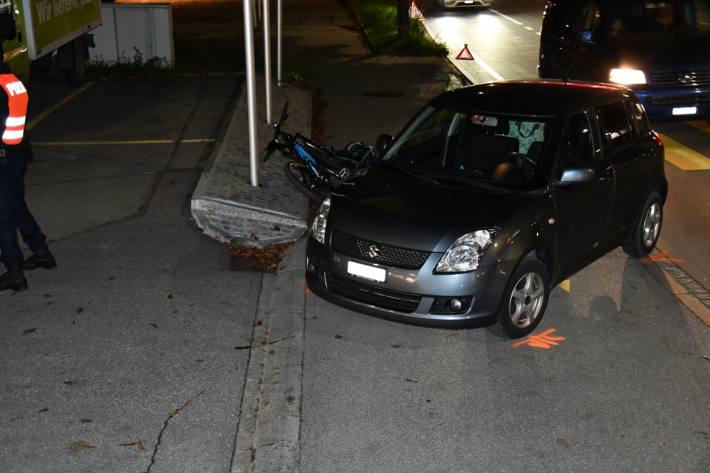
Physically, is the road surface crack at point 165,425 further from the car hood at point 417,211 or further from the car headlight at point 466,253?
the car headlight at point 466,253

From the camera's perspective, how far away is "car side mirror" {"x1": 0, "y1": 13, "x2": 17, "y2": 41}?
40.5ft

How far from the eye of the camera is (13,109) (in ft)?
23.7

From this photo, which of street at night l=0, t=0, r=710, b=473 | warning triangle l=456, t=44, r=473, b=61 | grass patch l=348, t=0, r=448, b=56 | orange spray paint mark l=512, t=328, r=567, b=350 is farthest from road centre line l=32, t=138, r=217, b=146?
grass patch l=348, t=0, r=448, b=56

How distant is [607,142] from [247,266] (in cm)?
334

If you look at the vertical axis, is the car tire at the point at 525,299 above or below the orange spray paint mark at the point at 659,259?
above

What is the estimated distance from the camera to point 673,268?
849cm

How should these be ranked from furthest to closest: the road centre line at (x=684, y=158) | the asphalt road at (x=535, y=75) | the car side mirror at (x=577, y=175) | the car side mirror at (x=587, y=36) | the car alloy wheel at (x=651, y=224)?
the car side mirror at (x=587, y=36), the road centre line at (x=684, y=158), the asphalt road at (x=535, y=75), the car alloy wheel at (x=651, y=224), the car side mirror at (x=577, y=175)

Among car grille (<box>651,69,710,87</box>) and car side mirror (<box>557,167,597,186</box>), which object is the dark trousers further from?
car grille (<box>651,69,710,87</box>)

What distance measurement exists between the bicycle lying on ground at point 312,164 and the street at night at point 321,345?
0.44ft

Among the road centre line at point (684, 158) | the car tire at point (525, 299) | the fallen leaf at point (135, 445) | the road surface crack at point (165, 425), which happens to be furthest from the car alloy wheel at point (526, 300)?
the road centre line at point (684, 158)

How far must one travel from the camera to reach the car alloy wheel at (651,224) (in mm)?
8523

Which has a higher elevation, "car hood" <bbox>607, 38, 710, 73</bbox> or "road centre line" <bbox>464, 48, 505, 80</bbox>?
"car hood" <bbox>607, 38, 710, 73</bbox>

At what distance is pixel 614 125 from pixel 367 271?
2770mm

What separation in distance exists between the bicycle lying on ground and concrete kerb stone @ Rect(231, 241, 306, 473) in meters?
1.95
